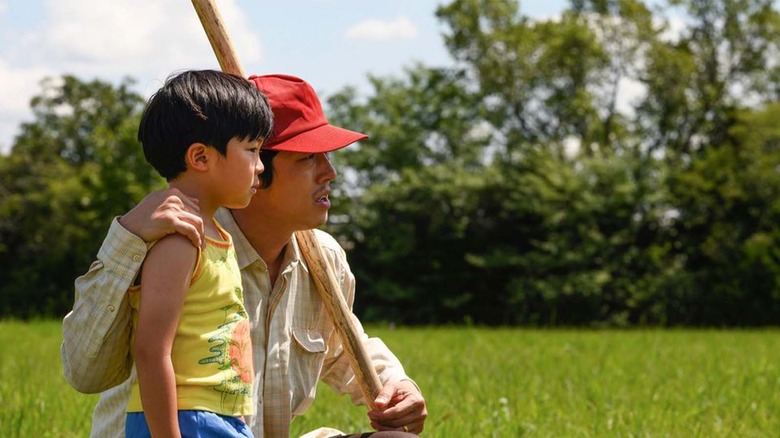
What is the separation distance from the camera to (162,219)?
2246 mm

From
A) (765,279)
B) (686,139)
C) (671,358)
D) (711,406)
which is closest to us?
(711,406)

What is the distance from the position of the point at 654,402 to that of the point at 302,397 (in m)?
3.63

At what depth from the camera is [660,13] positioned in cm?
3017

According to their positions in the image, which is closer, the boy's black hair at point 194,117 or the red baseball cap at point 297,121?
the boy's black hair at point 194,117

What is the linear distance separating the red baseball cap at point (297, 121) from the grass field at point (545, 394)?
1946mm

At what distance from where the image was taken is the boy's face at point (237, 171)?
2354 millimetres

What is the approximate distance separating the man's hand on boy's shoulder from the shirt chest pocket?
0.83 meters

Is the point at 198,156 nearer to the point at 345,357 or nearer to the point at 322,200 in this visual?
the point at 322,200

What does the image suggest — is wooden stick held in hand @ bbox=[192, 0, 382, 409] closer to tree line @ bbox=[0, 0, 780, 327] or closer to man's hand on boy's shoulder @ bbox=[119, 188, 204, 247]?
man's hand on boy's shoulder @ bbox=[119, 188, 204, 247]

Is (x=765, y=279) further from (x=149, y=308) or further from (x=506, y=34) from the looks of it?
(x=149, y=308)

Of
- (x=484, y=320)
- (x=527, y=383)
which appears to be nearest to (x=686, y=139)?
(x=484, y=320)

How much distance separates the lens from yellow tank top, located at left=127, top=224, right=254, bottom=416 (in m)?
2.30

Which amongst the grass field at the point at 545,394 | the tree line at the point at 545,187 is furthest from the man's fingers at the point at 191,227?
the tree line at the point at 545,187

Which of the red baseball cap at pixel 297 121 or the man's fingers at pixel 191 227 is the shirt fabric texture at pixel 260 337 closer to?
the man's fingers at pixel 191 227
